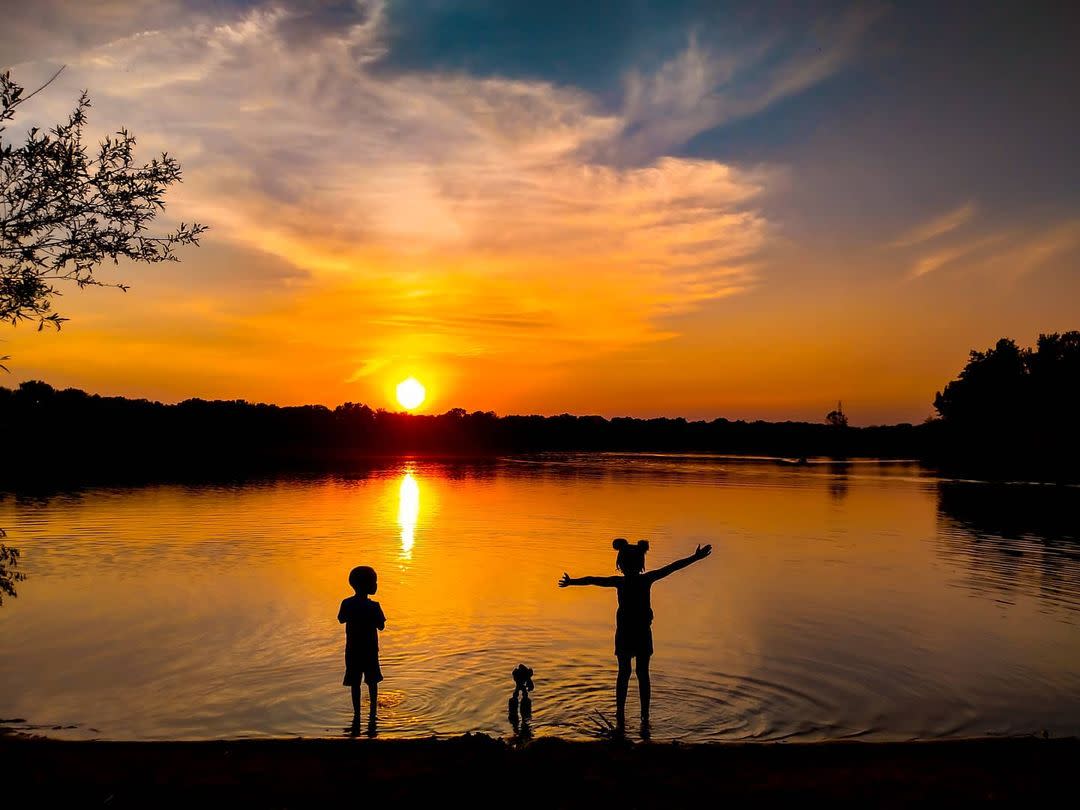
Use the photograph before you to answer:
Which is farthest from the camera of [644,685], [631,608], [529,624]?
[529,624]

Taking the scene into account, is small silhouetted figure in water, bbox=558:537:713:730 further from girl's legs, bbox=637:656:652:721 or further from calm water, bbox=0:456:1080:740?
calm water, bbox=0:456:1080:740

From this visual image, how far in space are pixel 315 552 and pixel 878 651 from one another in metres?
21.4

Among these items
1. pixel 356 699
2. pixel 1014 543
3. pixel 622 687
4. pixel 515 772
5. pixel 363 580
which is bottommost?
pixel 1014 543

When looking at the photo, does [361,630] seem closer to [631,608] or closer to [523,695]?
[523,695]

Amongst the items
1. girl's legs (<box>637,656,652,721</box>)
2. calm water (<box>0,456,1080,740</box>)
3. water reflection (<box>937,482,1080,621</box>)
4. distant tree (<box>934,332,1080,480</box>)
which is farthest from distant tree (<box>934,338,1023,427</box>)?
girl's legs (<box>637,656,652,721</box>)

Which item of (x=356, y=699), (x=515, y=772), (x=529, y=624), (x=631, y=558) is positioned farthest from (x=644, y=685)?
(x=529, y=624)

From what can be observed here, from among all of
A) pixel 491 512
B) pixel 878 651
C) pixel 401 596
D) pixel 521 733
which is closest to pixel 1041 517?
pixel 491 512

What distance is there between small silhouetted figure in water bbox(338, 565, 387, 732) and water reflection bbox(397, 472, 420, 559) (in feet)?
63.1

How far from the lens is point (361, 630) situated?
1184 centimetres

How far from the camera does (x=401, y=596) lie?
23578mm

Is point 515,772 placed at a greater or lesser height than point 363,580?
lesser

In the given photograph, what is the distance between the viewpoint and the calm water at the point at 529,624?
1356 centimetres

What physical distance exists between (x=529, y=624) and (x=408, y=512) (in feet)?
94.4

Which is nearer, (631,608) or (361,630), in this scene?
(361,630)
